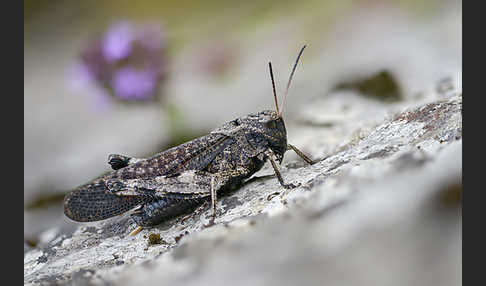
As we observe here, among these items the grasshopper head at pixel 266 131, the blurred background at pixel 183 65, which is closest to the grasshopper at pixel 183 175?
the grasshopper head at pixel 266 131

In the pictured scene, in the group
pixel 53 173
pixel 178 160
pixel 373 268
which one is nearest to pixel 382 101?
pixel 178 160

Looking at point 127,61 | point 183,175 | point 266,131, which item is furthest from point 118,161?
point 127,61

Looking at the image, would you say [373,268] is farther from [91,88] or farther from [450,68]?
[91,88]

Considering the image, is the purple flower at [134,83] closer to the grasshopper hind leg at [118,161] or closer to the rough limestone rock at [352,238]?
the grasshopper hind leg at [118,161]

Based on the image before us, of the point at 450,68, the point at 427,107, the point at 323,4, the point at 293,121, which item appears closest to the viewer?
the point at 427,107

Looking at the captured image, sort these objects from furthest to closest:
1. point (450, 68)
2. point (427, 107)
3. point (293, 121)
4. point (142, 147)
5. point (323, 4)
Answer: point (323, 4)
point (142, 147)
point (293, 121)
point (450, 68)
point (427, 107)

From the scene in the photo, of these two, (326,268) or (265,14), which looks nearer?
(326,268)

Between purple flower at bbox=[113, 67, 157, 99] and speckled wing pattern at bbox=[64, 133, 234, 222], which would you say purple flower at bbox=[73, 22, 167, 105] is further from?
speckled wing pattern at bbox=[64, 133, 234, 222]

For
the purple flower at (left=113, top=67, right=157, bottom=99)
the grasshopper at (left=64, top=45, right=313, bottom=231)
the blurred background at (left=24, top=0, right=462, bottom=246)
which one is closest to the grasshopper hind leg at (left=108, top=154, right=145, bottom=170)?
the grasshopper at (left=64, top=45, right=313, bottom=231)
